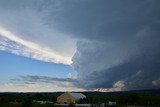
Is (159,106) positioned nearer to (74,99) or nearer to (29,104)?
(29,104)

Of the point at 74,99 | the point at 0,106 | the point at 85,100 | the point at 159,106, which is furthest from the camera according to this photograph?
the point at 74,99

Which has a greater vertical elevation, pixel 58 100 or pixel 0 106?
pixel 58 100

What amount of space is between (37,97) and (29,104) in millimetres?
75074

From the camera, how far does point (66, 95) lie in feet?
464

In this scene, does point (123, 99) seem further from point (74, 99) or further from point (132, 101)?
point (74, 99)

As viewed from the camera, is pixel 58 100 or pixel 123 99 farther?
pixel 58 100

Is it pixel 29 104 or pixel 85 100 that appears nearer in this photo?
pixel 29 104

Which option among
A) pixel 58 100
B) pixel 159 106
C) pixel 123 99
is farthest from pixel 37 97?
pixel 159 106

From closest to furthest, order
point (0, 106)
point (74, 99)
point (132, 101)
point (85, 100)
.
Answer: 1. point (0, 106)
2. point (132, 101)
3. point (85, 100)
4. point (74, 99)

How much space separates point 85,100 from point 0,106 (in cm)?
6061

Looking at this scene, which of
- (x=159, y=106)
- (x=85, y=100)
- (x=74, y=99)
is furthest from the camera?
(x=74, y=99)

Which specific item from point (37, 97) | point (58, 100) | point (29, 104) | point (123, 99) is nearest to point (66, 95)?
point (58, 100)

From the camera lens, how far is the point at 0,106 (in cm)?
6931

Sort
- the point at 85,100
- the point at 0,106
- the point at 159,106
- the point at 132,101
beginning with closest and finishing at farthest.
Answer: the point at 0,106 < the point at 159,106 < the point at 132,101 < the point at 85,100
